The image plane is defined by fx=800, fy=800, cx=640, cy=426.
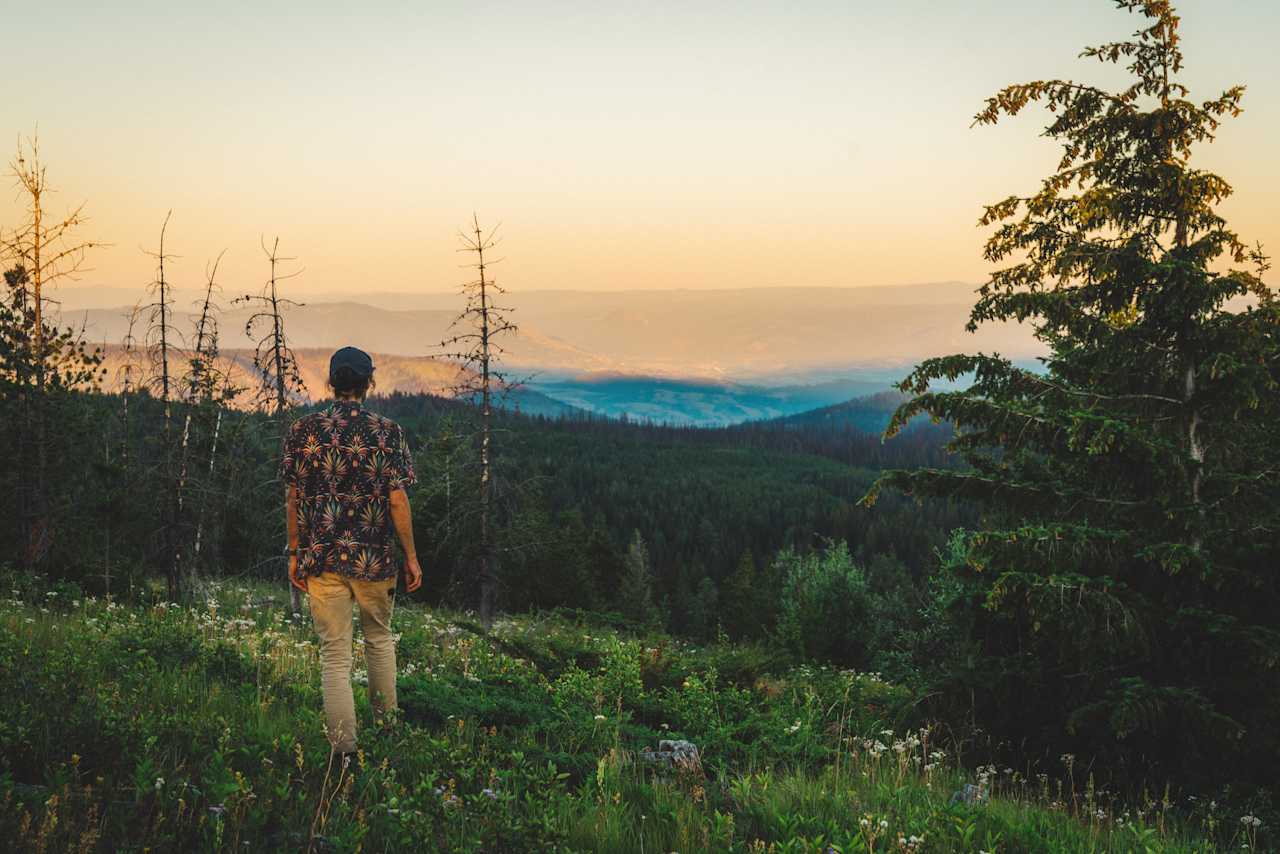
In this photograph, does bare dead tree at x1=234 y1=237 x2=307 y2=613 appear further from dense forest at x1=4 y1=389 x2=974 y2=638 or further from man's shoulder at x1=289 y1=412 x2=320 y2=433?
man's shoulder at x1=289 y1=412 x2=320 y2=433

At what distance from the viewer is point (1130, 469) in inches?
338

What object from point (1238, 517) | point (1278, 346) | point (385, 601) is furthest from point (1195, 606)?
point (385, 601)

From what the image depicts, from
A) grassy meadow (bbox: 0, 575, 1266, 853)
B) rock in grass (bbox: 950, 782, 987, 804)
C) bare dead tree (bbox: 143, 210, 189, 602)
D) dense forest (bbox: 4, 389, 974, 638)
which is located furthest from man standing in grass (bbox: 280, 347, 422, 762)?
bare dead tree (bbox: 143, 210, 189, 602)

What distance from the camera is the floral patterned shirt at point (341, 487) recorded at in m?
5.25

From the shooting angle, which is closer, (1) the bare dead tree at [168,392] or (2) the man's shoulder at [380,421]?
(2) the man's shoulder at [380,421]

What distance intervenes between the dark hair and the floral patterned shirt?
10 cm

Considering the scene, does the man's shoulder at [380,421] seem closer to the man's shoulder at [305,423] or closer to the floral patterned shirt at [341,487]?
the floral patterned shirt at [341,487]

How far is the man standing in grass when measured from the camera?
5238mm

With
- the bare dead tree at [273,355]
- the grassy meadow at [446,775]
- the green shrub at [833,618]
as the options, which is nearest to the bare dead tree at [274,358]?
the bare dead tree at [273,355]

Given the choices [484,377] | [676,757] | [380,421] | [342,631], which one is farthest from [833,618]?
[380,421]

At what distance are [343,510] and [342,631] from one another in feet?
2.67

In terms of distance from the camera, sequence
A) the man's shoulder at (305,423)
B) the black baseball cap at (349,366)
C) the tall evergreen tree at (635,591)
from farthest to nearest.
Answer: the tall evergreen tree at (635,591) < the black baseball cap at (349,366) < the man's shoulder at (305,423)

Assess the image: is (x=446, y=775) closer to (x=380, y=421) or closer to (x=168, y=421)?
(x=380, y=421)

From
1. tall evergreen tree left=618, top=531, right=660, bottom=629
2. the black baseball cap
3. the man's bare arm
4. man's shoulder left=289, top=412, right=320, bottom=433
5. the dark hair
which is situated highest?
the black baseball cap
